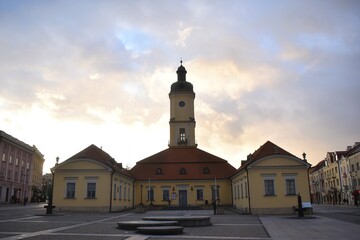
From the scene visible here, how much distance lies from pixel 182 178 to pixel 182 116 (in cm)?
1334

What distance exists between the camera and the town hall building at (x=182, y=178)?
1321 inches

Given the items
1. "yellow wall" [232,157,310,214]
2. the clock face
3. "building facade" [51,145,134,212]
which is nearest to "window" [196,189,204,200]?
"yellow wall" [232,157,310,214]

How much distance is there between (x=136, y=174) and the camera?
49.3 metres

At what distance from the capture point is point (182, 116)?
191 feet

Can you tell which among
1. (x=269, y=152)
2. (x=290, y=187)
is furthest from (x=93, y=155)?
(x=290, y=187)

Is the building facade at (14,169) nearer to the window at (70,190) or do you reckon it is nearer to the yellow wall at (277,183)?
the window at (70,190)

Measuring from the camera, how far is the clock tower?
57250 mm

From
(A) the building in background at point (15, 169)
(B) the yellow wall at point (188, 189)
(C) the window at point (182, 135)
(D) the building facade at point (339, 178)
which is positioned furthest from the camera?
(D) the building facade at point (339, 178)

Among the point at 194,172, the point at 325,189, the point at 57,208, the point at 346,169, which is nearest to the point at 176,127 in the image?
the point at 194,172

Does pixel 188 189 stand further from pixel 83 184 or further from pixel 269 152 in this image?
pixel 83 184

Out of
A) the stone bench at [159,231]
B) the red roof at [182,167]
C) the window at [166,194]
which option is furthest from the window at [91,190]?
the stone bench at [159,231]

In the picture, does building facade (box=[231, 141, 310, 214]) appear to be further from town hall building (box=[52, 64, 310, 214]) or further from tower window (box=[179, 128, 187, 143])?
tower window (box=[179, 128, 187, 143])

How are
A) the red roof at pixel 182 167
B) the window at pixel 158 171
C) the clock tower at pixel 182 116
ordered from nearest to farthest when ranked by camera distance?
the red roof at pixel 182 167 < the window at pixel 158 171 < the clock tower at pixel 182 116

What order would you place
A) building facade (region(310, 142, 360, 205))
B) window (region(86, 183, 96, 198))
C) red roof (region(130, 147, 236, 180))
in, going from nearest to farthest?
1. window (region(86, 183, 96, 198))
2. red roof (region(130, 147, 236, 180))
3. building facade (region(310, 142, 360, 205))
